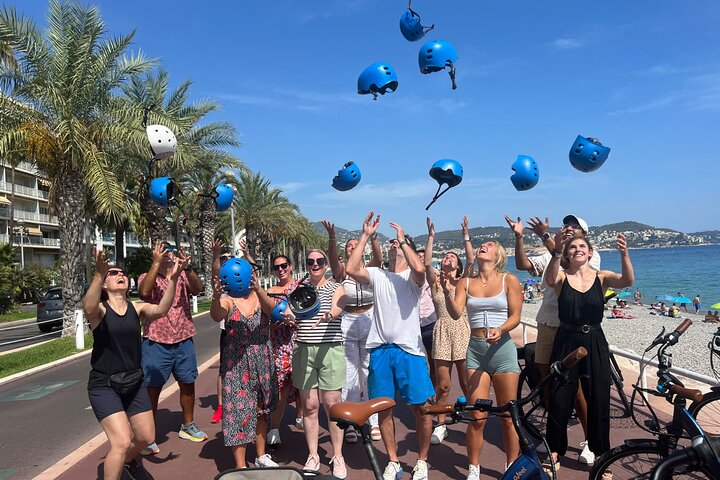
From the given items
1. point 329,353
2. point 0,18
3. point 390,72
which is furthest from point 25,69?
point 329,353

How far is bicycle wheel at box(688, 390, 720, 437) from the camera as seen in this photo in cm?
403

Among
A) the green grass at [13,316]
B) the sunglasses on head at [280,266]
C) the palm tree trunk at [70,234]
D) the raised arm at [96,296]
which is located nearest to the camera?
the raised arm at [96,296]

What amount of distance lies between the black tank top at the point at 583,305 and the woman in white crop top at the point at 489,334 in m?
0.38

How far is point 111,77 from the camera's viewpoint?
1519 cm

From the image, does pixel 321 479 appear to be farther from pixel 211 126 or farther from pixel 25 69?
pixel 211 126

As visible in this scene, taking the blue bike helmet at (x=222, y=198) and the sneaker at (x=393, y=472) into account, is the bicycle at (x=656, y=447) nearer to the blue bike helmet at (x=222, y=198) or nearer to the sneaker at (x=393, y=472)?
the sneaker at (x=393, y=472)

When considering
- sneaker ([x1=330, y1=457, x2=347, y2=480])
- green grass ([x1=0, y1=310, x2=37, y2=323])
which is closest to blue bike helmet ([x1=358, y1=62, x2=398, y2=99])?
sneaker ([x1=330, y1=457, x2=347, y2=480])

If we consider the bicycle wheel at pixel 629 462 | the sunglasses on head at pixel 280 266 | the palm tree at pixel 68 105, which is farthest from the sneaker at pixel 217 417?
the palm tree at pixel 68 105

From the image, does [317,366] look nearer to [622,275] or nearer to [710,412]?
[622,275]

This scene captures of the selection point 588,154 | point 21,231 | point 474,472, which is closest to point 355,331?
point 474,472

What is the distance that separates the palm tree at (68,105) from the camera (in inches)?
545

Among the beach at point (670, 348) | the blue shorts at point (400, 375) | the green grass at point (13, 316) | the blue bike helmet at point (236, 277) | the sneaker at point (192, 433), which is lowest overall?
the beach at point (670, 348)

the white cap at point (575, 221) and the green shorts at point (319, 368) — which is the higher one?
the white cap at point (575, 221)

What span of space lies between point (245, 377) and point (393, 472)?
1502mm
